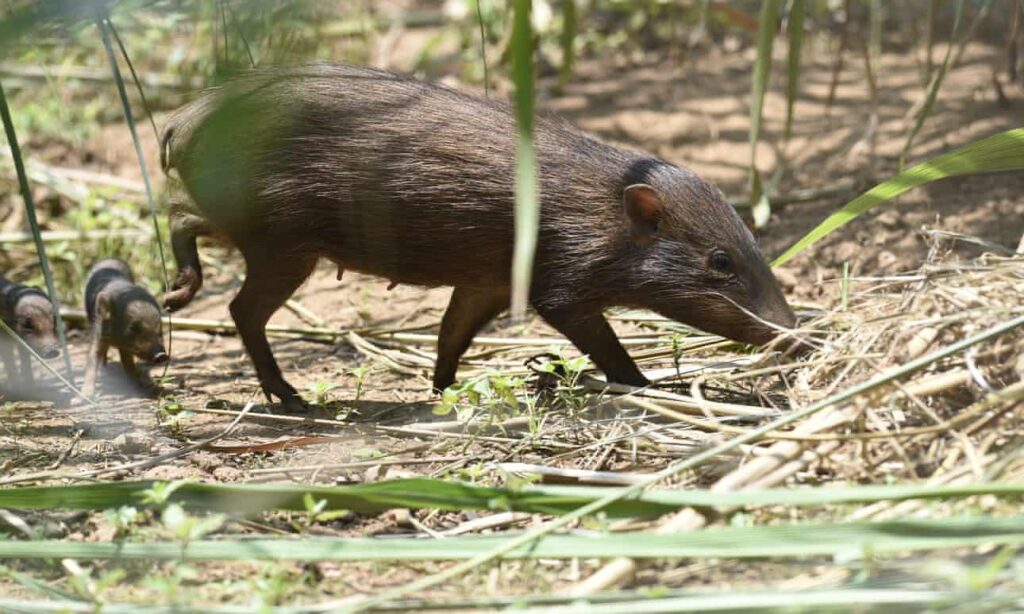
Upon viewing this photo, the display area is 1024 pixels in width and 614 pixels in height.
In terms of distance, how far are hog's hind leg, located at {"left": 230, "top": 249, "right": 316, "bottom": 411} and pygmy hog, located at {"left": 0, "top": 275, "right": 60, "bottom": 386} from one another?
143 centimetres

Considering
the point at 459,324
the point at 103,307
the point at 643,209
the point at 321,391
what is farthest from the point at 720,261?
the point at 103,307

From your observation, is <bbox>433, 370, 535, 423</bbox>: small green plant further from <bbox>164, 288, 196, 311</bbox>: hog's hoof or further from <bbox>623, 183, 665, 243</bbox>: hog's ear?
<bbox>164, 288, 196, 311</bbox>: hog's hoof

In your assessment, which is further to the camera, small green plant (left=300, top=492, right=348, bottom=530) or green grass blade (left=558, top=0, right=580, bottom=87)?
green grass blade (left=558, top=0, right=580, bottom=87)

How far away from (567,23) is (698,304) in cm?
298

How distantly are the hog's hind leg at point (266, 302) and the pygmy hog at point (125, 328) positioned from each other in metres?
0.84

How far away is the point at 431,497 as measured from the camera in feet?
11.9

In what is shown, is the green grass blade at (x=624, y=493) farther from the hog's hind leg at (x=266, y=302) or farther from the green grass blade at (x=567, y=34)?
the green grass blade at (x=567, y=34)

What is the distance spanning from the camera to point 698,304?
547 centimetres

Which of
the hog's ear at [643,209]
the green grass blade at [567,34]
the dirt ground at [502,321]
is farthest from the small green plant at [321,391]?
the green grass blade at [567,34]

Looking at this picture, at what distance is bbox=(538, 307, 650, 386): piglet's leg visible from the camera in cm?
536

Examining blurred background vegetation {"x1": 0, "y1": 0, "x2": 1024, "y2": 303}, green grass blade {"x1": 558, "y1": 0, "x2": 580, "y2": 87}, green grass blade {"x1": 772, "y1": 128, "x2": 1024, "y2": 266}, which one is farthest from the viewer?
blurred background vegetation {"x1": 0, "y1": 0, "x2": 1024, "y2": 303}

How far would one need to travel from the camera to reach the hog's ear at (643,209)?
5312 millimetres

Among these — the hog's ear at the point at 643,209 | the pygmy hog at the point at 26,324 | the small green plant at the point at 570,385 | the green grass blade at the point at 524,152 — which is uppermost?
the green grass blade at the point at 524,152

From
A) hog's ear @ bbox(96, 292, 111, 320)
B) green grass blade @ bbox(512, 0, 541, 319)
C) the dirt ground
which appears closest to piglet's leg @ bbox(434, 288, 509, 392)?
the dirt ground
